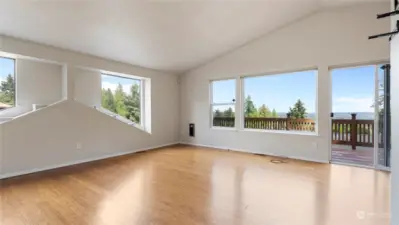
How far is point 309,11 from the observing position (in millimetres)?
4453

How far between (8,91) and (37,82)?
22.4 inches

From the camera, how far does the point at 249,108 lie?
5.77 m

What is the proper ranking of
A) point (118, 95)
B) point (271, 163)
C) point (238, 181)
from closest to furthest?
point (238, 181) → point (271, 163) → point (118, 95)

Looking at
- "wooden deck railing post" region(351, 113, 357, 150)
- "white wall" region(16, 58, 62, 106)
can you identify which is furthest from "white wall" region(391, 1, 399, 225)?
"white wall" region(16, 58, 62, 106)

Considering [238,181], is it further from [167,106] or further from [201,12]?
[167,106]

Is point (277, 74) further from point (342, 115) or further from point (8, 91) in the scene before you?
point (8, 91)

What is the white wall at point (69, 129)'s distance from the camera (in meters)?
3.64

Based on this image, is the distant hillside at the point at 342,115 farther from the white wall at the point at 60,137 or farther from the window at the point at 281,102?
the white wall at the point at 60,137

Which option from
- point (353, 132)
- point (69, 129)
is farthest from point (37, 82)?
point (353, 132)

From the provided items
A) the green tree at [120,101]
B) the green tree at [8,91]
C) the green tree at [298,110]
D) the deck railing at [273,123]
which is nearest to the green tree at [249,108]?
the deck railing at [273,123]

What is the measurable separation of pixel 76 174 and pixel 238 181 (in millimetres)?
2671

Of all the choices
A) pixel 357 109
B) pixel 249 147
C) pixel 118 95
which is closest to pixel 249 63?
pixel 249 147

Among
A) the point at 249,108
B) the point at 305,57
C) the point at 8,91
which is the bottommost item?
the point at 249,108

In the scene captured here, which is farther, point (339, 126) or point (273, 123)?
point (339, 126)
